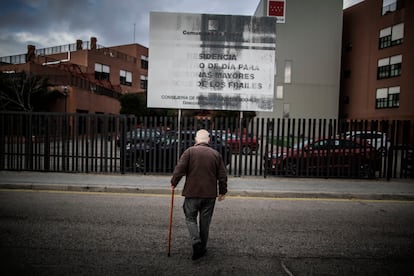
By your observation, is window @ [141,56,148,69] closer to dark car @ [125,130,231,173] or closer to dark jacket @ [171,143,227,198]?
dark car @ [125,130,231,173]

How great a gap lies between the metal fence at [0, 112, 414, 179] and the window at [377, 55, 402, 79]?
25834 mm

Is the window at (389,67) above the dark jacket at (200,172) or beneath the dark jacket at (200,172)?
above

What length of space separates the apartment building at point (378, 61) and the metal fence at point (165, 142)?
2412cm

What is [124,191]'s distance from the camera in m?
8.30

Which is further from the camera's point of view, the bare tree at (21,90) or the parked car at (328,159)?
the bare tree at (21,90)

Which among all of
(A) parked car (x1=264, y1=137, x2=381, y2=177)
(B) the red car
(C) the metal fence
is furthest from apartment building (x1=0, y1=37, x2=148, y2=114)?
(A) parked car (x1=264, y1=137, x2=381, y2=177)

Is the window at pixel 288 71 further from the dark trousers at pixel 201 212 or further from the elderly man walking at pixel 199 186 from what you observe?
the dark trousers at pixel 201 212

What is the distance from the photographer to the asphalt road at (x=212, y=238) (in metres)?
3.78

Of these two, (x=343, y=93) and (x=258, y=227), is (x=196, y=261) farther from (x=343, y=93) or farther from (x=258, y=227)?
(x=343, y=93)

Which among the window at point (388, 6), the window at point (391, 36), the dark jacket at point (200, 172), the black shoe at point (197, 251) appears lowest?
the black shoe at point (197, 251)

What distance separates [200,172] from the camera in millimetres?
4031

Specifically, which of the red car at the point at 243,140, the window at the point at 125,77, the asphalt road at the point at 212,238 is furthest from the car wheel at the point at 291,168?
the window at the point at 125,77

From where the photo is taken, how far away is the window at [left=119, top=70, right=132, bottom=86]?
158 feet

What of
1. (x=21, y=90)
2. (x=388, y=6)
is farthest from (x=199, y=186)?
(x=388, y=6)
